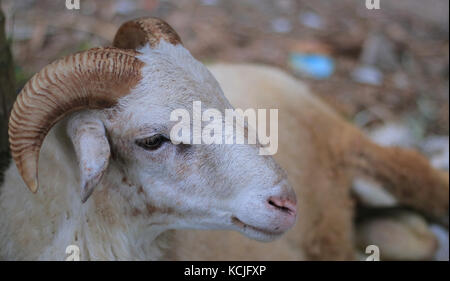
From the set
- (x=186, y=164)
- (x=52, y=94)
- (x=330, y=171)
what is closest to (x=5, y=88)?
(x=52, y=94)

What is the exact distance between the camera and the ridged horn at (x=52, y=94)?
2.19 meters

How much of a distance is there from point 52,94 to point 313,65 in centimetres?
448

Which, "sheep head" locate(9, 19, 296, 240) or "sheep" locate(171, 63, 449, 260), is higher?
"sheep" locate(171, 63, 449, 260)

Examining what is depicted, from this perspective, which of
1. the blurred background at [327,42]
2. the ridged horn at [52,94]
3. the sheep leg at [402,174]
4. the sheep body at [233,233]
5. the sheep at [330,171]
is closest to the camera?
the ridged horn at [52,94]

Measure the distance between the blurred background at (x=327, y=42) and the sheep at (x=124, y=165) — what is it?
109 inches

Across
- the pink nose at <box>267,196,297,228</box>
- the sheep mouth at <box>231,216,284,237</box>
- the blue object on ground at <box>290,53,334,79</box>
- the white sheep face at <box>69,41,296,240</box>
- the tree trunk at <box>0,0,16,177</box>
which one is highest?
the blue object on ground at <box>290,53,334,79</box>

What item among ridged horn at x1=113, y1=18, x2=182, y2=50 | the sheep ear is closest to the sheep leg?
ridged horn at x1=113, y1=18, x2=182, y2=50

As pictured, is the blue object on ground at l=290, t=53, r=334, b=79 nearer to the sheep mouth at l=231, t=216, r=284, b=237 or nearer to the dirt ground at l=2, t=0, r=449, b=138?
the dirt ground at l=2, t=0, r=449, b=138

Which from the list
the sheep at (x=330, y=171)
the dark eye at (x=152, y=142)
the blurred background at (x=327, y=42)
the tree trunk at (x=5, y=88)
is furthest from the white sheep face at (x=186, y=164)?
the blurred background at (x=327, y=42)

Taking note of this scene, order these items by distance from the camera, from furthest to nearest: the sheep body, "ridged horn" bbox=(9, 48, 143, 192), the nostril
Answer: the sheep body, the nostril, "ridged horn" bbox=(9, 48, 143, 192)

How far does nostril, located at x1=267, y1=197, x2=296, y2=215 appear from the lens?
229cm

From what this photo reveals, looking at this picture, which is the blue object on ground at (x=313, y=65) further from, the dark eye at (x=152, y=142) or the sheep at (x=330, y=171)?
the dark eye at (x=152, y=142)

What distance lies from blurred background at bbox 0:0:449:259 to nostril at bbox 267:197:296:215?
2914mm
